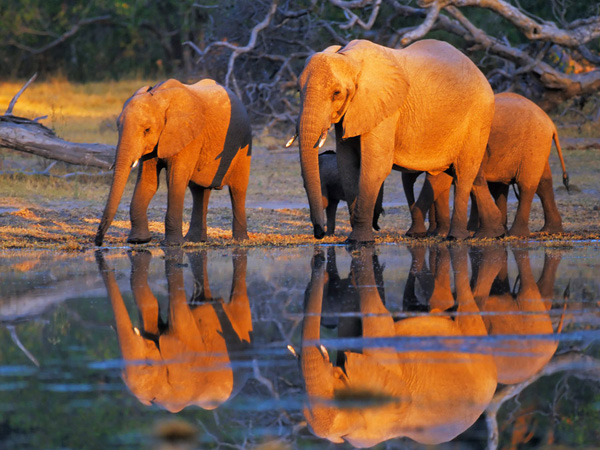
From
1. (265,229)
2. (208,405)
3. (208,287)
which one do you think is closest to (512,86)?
(265,229)

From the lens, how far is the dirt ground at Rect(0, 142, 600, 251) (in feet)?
37.0

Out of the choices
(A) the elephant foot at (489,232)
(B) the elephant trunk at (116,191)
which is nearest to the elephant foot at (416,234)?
(A) the elephant foot at (489,232)

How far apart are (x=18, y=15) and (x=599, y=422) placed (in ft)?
99.0

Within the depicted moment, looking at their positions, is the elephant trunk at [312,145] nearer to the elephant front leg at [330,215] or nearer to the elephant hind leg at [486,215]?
the elephant front leg at [330,215]

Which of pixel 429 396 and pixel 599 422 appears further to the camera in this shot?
pixel 429 396

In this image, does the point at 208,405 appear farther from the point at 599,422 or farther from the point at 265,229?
the point at 265,229

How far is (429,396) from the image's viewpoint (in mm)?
4715

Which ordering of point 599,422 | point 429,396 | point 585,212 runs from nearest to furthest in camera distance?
point 599,422
point 429,396
point 585,212

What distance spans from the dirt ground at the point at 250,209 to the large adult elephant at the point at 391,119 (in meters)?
0.78

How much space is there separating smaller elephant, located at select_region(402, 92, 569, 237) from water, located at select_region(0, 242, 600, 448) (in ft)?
9.71

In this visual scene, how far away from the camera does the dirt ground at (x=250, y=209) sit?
37.0 feet

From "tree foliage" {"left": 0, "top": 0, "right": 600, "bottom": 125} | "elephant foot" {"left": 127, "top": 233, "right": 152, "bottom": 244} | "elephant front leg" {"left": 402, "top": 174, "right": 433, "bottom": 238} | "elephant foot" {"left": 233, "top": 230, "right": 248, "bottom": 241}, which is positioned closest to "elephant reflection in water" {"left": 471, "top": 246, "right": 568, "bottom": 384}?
"elephant front leg" {"left": 402, "top": 174, "right": 433, "bottom": 238}

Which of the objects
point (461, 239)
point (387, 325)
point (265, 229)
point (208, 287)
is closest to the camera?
point (387, 325)

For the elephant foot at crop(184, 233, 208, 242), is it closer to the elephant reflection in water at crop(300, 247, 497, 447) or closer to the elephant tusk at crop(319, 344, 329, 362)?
the elephant reflection in water at crop(300, 247, 497, 447)
